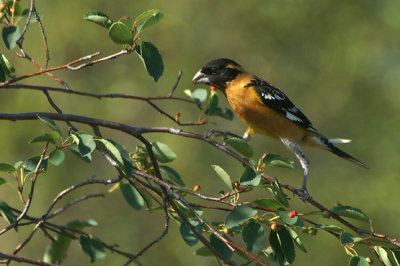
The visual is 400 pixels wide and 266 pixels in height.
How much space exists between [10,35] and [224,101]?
6.69m

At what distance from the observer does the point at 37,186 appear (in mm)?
8945

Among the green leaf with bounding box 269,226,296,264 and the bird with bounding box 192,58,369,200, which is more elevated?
the green leaf with bounding box 269,226,296,264

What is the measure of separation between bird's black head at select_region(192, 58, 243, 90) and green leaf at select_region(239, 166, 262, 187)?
8.96 feet

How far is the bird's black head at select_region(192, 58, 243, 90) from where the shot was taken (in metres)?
5.35

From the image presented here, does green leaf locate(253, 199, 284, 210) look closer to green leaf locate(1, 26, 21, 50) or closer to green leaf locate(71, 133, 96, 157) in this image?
green leaf locate(71, 133, 96, 157)

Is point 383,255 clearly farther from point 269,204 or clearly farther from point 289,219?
point 269,204

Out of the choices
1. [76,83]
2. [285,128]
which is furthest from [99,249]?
[76,83]

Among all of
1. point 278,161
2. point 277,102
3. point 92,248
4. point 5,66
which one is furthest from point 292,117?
point 5,66

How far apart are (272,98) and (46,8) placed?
19.9 feet

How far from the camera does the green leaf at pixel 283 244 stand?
2666 millimetres

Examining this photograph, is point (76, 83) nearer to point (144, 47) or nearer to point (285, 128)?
point (285, 128)

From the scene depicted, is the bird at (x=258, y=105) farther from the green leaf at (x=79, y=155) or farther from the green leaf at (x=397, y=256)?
the green leaf at (x=79, y=155)

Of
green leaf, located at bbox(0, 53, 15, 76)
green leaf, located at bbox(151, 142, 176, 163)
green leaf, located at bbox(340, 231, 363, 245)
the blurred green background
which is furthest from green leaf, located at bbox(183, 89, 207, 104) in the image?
the blurred green background

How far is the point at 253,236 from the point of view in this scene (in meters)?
2.62
